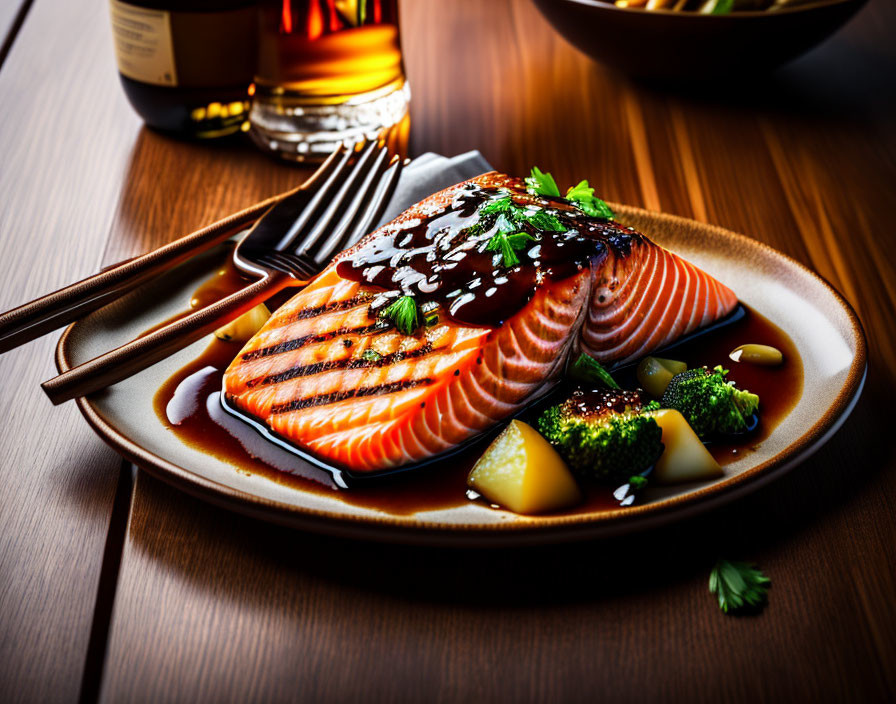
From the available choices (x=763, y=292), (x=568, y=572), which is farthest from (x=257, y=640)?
(x=763, y=292)

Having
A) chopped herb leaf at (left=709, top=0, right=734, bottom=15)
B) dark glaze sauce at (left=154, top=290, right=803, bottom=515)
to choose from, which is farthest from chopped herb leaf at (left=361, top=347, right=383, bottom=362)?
chopped herb leaf at (left=709, top=0, right=734, bottom=15)

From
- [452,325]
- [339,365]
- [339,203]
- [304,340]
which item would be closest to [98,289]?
[304,340]

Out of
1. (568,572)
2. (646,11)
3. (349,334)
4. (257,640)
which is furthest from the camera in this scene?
(646,11)

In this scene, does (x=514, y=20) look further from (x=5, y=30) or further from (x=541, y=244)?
(x=541, y=244)

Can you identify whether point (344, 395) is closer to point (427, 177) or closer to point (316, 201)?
point (316, 201)

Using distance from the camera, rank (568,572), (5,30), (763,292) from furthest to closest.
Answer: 1. (5,30)
2. (763,292)
3. (568,572)

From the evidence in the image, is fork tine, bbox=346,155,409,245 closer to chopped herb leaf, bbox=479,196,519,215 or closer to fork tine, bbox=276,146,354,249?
fork tine, bbox=276,146,354,249

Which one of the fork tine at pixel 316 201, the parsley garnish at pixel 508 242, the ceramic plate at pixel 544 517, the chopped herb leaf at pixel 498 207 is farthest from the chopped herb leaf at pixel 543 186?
the fork tine at pixel 316 201
